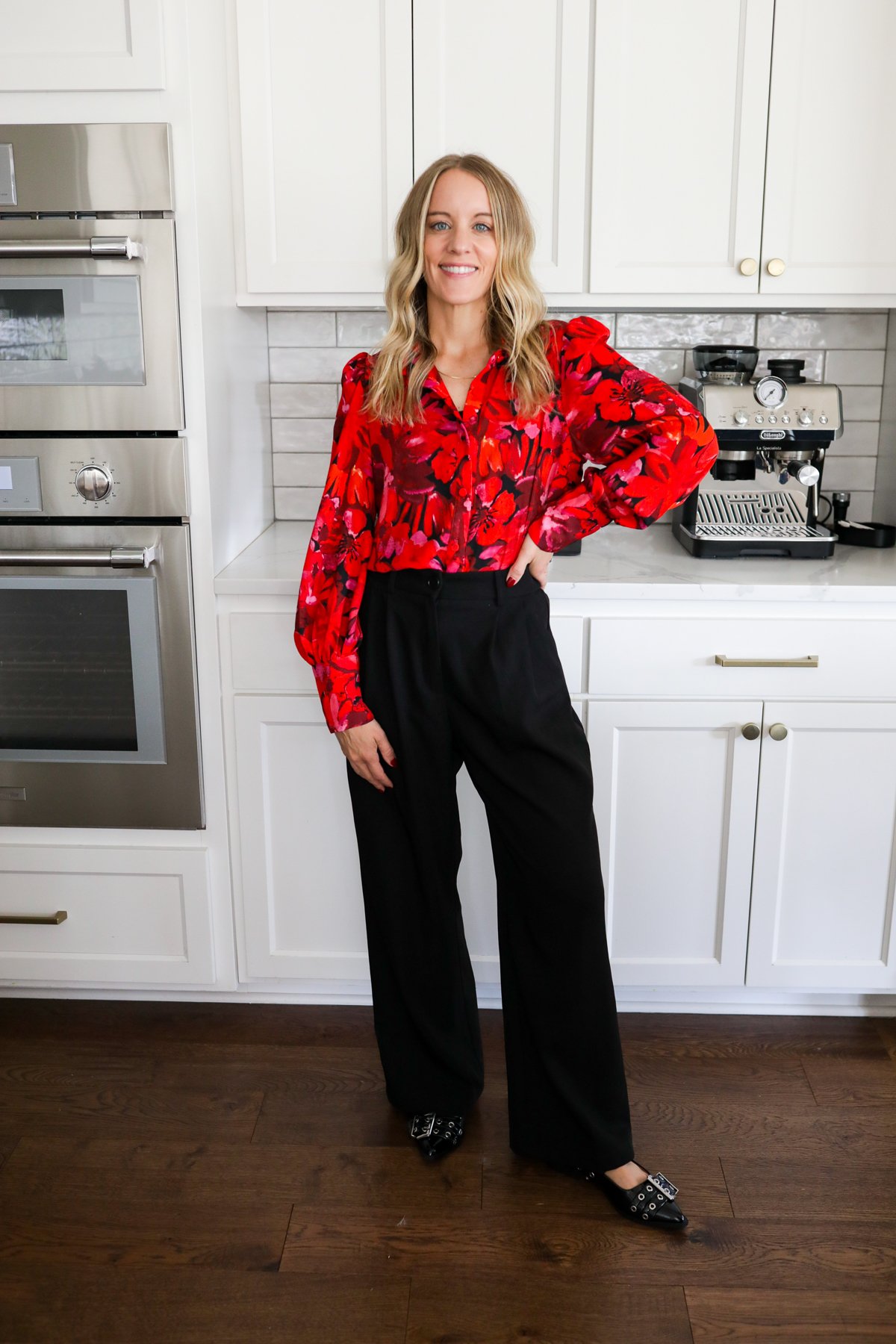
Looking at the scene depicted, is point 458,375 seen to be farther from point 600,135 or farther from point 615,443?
point 600,135

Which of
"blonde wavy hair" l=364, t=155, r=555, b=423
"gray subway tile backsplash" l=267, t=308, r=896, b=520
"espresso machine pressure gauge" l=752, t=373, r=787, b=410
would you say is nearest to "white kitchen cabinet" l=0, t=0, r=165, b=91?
"blonde wavy hair" l=364, t=155, r=555, b=423

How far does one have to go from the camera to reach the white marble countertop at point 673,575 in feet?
6.74

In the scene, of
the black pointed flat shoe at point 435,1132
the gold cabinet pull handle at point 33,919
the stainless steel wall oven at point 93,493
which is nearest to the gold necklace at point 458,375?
the stainless steel wall oven at point 93,493

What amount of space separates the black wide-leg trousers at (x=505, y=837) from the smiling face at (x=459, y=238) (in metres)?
0.41

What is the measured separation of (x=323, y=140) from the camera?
217 cm

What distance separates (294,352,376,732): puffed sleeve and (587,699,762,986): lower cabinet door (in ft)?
1.87

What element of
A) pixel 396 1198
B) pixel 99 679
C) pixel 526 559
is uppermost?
pixel 526 559

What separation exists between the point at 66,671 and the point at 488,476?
96cm

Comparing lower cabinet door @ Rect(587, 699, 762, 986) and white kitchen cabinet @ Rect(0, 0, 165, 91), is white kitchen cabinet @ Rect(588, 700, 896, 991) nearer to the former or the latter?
lower cabinet door @ Rect(587, 699, 762, 986)

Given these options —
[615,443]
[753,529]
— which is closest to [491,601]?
[615,443]

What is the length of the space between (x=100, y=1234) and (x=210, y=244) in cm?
167

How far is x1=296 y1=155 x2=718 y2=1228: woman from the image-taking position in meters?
1.63

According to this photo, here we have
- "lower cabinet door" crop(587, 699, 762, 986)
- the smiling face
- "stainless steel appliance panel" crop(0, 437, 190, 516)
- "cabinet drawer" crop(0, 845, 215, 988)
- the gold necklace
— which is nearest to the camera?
the smiling face

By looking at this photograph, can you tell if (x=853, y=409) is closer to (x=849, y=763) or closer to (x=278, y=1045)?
(x=849, y=763)
